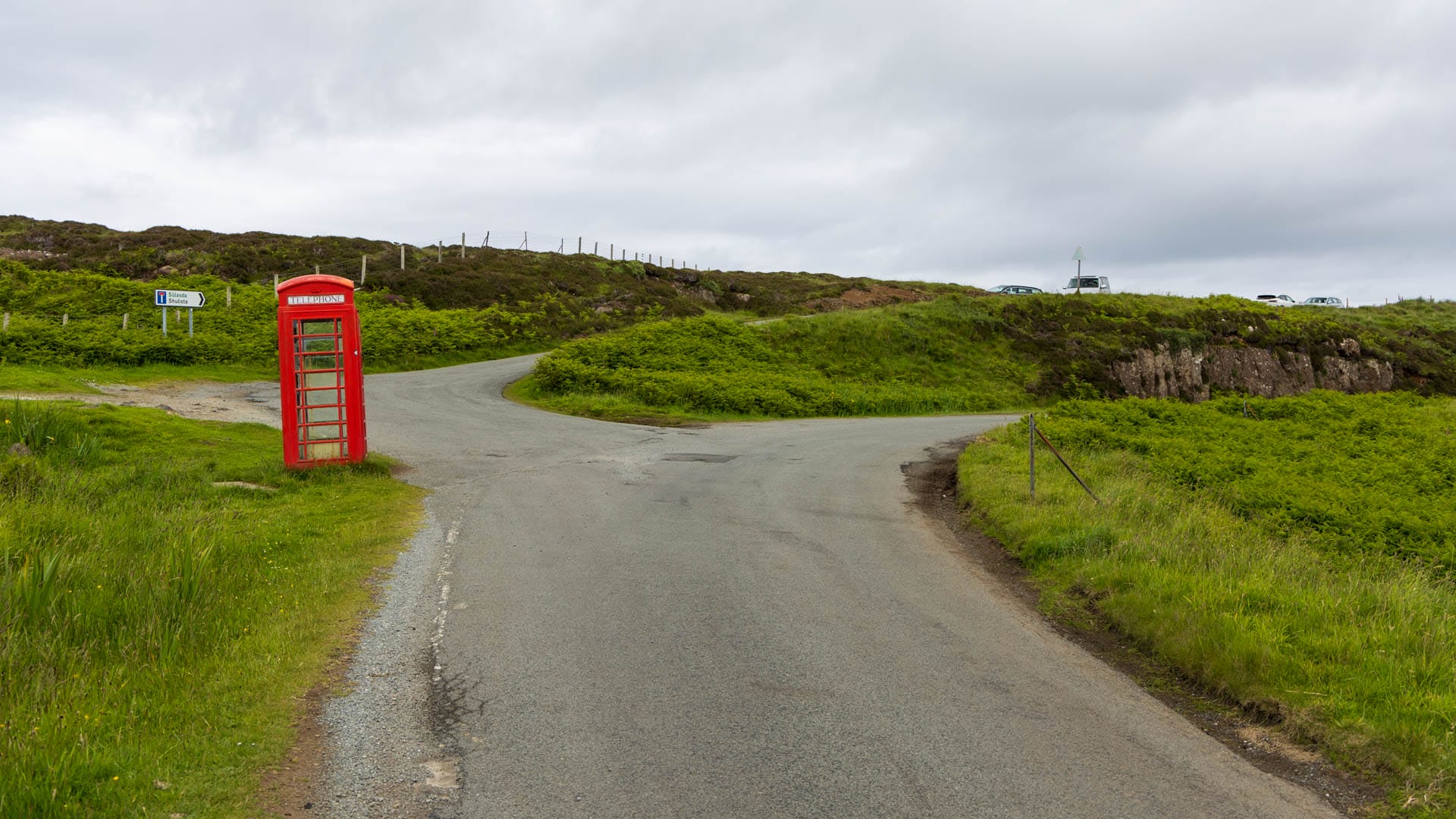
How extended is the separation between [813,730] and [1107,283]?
5851cm

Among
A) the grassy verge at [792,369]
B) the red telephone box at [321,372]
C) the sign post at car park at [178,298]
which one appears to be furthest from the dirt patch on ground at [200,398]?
the grassy verge at [792,369]

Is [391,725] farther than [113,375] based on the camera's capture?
No

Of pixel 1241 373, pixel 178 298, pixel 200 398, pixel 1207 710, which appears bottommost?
pixel 1207 710

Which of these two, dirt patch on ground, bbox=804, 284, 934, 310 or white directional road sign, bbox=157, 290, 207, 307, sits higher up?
dirt patch on ground, bbox=804, 284, 934, 310

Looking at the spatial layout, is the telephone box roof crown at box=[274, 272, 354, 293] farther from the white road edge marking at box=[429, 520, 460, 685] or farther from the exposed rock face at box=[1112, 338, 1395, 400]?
the exposed rock face at box=[1112, 338, 1395, 400]

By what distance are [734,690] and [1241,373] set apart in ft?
146

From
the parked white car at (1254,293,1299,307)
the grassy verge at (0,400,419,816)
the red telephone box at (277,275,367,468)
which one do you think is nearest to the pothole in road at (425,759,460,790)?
the grassy verge at (0,400,419,816)

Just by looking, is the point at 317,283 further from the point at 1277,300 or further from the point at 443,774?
the point at 1277,300

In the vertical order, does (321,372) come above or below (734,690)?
above

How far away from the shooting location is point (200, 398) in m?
25.7

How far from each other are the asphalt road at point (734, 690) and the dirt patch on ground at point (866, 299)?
153 ft

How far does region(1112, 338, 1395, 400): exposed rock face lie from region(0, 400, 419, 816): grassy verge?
3665cm

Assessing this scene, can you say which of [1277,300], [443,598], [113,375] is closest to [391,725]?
[443,598]

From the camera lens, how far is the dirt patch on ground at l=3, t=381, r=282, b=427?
22.0m
